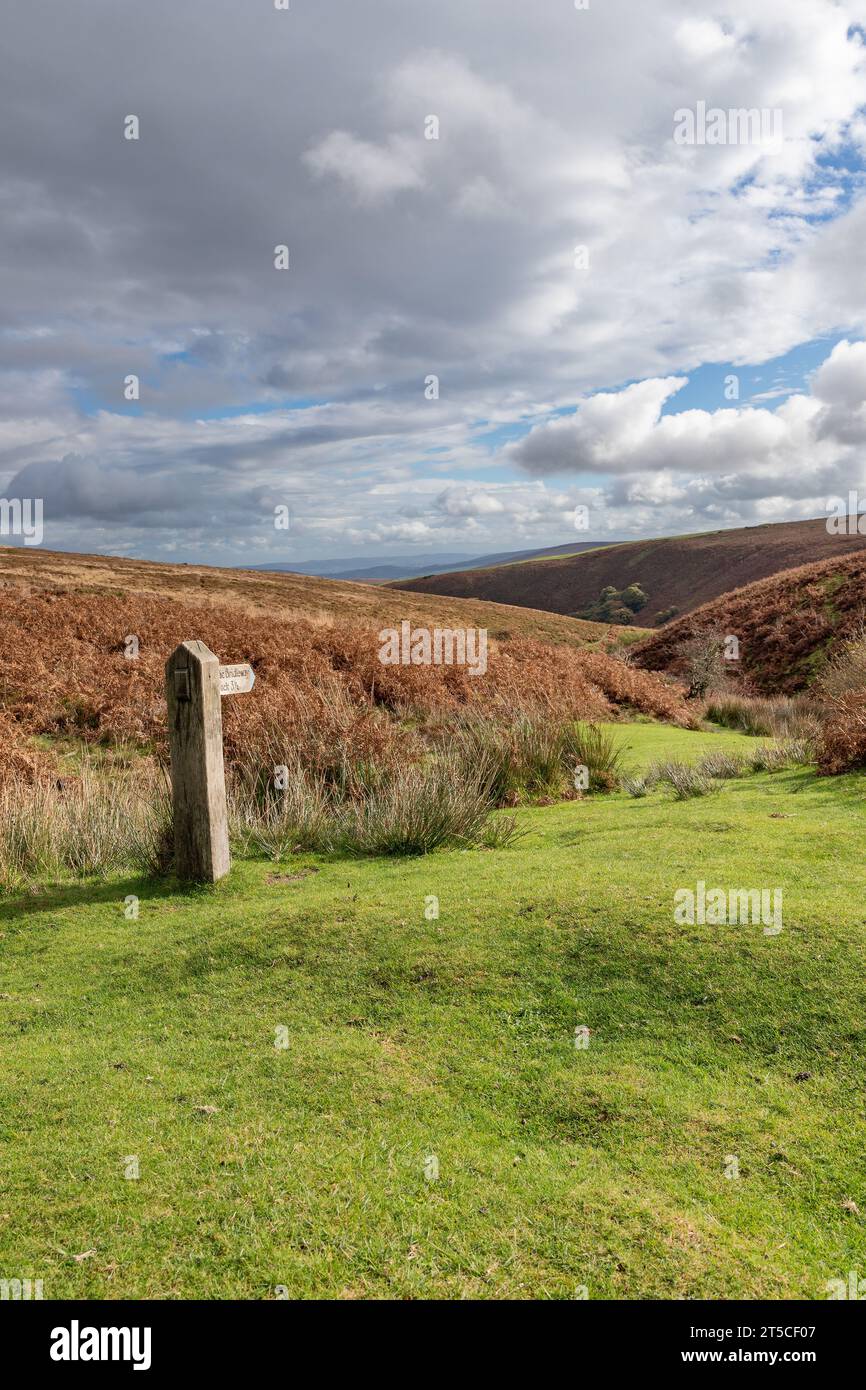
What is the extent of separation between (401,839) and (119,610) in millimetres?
16631

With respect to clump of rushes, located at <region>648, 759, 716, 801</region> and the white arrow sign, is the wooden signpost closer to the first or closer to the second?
the white arrow sign

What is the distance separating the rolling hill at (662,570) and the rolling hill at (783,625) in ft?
144

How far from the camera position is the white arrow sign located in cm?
843

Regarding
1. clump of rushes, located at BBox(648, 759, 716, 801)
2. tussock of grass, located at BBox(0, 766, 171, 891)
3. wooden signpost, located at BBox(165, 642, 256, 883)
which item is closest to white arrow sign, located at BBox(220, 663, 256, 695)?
wooden signpost, located at BBox(165, 642, 256, 883)

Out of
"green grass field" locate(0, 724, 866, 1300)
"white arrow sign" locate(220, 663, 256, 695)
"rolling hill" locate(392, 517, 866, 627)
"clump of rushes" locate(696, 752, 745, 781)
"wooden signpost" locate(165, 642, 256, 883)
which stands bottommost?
"green grass field" locate(0, 724, 866, 1300)

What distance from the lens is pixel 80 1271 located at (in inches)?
123

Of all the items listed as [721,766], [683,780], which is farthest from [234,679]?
[721,766]

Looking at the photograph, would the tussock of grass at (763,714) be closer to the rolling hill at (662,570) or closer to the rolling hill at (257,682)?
the rolling hill at (257,682)

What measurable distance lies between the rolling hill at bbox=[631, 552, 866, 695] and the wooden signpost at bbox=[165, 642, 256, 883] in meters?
21.4

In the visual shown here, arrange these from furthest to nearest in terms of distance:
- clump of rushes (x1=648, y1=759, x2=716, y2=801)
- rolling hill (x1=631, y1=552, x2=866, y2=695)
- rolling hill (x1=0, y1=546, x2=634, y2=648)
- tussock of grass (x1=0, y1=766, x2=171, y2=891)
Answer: rolling hill (x1=0, y1=546, x2=634, y2=648) < rolling hill (x1=631, y1=552, x2=866, y2=695) < clump of rushes (x1=648, y1=759, x2=716, y2=801) < tussock of grass (x1=0, y1=766, x2=171, y2=891)

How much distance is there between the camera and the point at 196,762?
8.11 metres

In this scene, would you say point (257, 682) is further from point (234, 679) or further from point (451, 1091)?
point (451, 1091)

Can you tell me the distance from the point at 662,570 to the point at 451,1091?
10384 centimetres
